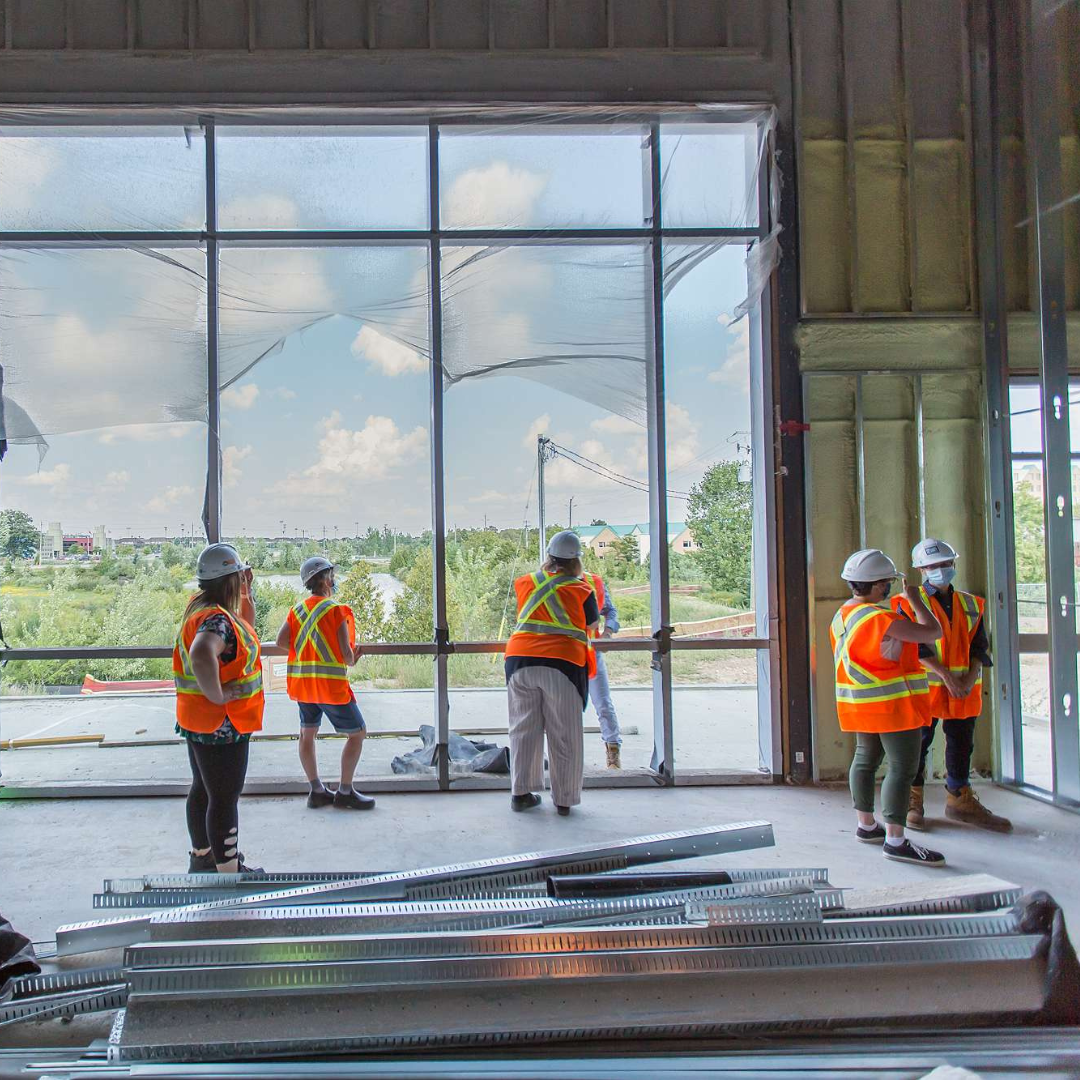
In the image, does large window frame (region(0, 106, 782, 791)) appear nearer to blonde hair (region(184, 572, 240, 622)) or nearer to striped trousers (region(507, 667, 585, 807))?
striped trousers (region(507, 667, 585, 807))

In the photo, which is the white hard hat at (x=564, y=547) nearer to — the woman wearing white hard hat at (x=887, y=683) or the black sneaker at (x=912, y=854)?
the woman wearing white hard hat at (x=887, y=683)

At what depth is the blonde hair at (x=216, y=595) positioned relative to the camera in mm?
3287

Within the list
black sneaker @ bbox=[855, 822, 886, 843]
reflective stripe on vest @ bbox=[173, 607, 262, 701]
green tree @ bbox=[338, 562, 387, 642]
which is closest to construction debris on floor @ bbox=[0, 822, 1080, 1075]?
reflective stripe on vest @ bbox=[173, 607, 262, 701]

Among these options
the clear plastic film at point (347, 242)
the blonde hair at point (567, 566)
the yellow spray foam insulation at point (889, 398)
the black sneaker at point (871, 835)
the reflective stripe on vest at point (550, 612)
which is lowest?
the black sneaker at point (871, 835)

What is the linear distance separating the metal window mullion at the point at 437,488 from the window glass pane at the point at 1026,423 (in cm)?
370

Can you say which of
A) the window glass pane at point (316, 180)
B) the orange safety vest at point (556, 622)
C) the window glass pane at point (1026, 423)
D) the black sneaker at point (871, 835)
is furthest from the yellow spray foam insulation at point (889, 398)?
the window glass pane at point (316, 180)

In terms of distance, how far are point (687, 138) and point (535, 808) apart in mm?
4437

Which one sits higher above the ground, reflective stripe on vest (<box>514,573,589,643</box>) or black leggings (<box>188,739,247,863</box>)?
reflective stripe on vest (<box>514,573,589,643</box>)

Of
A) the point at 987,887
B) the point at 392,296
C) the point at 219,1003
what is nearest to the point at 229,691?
the point at 219,1003

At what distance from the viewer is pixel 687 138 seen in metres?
5.51

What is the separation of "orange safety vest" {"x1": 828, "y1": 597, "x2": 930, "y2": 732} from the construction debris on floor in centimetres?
139

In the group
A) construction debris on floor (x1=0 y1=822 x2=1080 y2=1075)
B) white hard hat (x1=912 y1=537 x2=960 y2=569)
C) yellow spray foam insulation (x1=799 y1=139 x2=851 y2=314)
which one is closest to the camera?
construction debris on floor (x1=0 y1=822 x2=1080 y2=1075)

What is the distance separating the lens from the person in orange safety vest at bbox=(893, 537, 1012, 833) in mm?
4359

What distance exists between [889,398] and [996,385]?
0.66 metres
